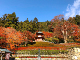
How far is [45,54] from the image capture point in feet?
70.2

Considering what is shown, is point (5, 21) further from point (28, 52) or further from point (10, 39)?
point (28, 52)

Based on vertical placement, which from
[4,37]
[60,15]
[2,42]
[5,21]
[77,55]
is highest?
[60,15]

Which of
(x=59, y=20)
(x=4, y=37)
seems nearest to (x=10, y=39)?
(x=4, y=37)

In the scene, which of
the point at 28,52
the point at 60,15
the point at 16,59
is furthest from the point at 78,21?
the point at 16,59

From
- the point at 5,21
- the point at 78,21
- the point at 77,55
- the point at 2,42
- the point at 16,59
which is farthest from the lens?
the point at 78,21

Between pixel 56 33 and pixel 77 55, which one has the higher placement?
pixel 56 33

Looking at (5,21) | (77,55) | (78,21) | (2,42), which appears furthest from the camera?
(78,21)

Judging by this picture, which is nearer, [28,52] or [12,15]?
[28,52]

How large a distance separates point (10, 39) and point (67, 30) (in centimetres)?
3113

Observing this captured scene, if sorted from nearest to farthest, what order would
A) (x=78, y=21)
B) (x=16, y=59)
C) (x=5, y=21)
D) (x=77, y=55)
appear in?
(x=77, y=55) < (x=16, y=59) < (x=5, y=21) < (x=78, y=21)

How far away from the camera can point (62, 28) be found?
41438 mm

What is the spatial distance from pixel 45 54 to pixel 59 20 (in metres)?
27.1

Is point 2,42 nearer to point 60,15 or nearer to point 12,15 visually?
point 12,15

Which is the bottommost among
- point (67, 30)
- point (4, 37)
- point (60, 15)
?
point (4, 37)
